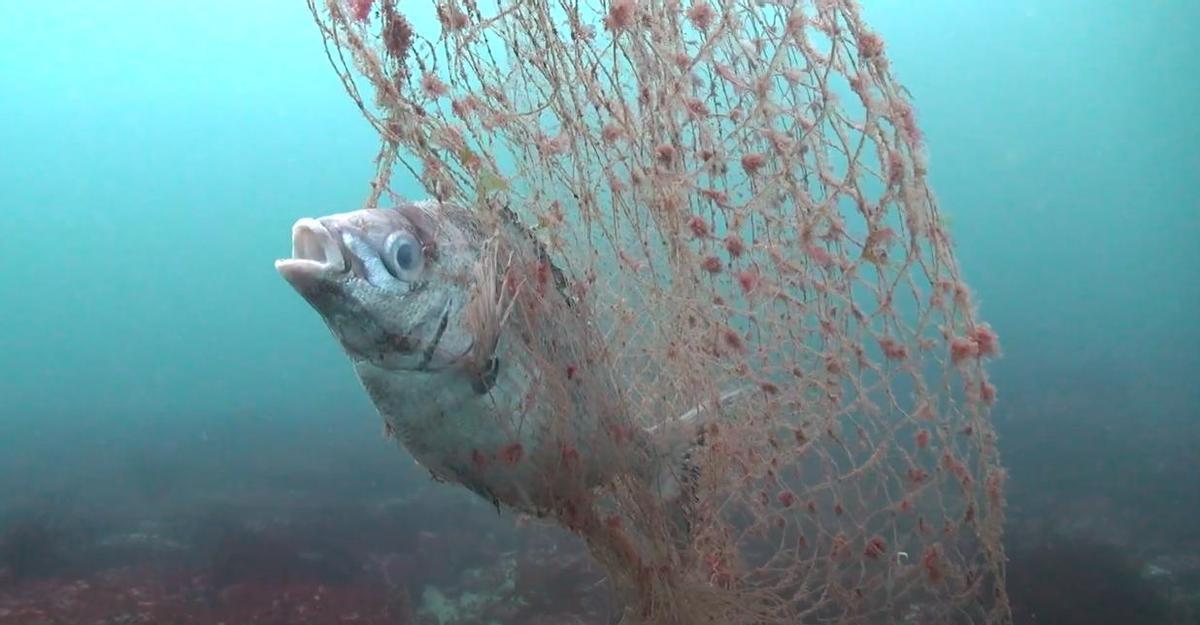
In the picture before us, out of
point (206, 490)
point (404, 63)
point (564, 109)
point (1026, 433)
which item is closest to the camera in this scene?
point (404, 63)

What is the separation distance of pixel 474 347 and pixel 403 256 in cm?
40

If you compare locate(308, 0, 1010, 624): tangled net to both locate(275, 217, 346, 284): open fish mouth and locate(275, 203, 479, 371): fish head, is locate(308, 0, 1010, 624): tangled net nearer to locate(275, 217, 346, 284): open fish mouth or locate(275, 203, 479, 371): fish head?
locate(275, 203, 479, 371): fish head

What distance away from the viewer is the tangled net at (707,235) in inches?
116

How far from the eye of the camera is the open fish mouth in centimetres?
246

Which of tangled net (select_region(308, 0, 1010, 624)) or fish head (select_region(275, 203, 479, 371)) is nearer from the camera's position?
fish head (select_region(275, 203, 479, 371))

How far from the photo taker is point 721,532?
3.99 m

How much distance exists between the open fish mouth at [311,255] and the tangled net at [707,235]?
504 mm

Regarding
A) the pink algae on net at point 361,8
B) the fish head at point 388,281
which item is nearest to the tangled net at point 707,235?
the pink algae on net at point 361,8

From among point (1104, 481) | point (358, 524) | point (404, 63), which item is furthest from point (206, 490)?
point (1104, 481)

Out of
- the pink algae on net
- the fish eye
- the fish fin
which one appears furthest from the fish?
the pink algae on net

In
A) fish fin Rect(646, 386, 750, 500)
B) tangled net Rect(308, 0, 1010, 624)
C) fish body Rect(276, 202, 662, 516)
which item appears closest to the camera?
fish body Rect(276, 202, 662, 516)

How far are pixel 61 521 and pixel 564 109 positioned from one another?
10314mm

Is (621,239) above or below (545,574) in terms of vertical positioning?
above

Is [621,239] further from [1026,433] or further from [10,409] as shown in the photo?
[10,409]
